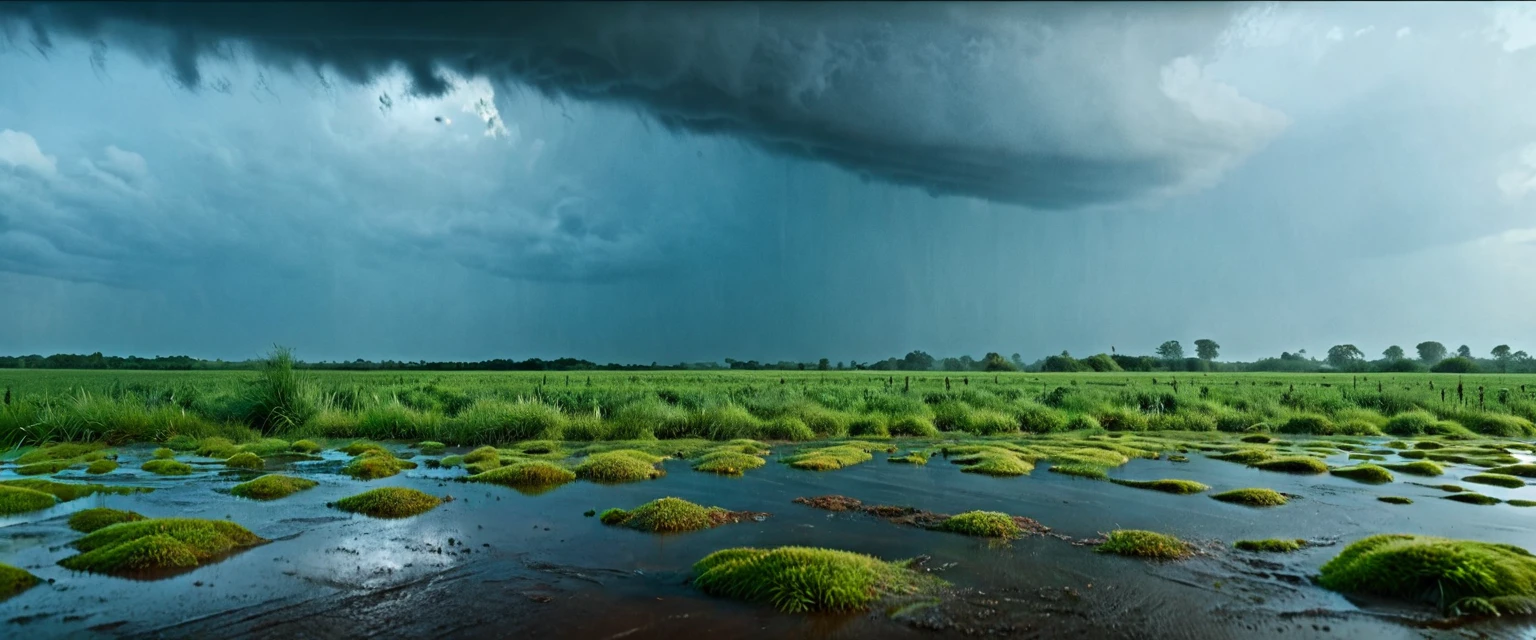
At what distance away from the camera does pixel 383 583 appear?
10.6 meters

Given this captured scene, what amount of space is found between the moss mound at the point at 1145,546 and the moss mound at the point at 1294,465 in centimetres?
1232

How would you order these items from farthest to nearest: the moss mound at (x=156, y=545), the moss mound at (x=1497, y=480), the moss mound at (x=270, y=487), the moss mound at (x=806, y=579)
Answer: the moss mound at (x=1497, y=480), the moss mound at (x=270, y=487), the moss mound at (x=156, y=545), the moss mound at (x=806, y=579)

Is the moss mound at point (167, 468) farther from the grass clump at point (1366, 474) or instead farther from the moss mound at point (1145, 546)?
the grass clump at point (1366, 474)

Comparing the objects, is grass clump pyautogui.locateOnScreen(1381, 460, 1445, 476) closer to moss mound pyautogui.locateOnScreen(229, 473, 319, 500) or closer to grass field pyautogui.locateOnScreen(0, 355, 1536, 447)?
grass field pyautogui.locateOnScreen(0, 355, 1536, 447)

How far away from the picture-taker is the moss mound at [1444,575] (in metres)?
9.97

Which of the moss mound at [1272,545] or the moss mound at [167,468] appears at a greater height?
the moss mound at [167,468]

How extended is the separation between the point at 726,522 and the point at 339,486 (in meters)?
10.6

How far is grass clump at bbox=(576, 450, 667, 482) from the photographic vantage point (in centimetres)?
1978

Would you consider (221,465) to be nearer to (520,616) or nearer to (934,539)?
(520,616)

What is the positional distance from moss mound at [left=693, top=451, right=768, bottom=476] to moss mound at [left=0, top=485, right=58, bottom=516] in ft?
47.5

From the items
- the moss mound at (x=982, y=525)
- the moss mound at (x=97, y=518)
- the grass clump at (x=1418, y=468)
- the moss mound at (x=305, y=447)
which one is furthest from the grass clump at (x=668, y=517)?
the grass clump at (x=1418, y=468)

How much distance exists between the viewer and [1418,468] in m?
22.0

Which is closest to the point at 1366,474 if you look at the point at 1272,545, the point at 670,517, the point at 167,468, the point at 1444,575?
the point at 1272,545

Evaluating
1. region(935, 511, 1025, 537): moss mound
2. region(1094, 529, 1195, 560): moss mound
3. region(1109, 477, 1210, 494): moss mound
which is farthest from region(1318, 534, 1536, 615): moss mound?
region(1109, 477, 1210, 494): moss mound
